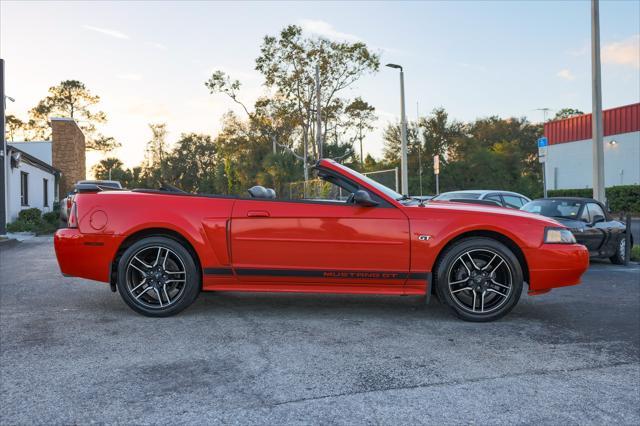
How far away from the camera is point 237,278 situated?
502cm

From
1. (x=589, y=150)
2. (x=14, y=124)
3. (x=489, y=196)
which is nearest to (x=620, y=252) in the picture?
(x=489, y=196)

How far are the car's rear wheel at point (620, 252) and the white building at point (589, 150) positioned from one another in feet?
70.7

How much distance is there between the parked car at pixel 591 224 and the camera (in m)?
9.62

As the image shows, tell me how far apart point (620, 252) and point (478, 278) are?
653cm

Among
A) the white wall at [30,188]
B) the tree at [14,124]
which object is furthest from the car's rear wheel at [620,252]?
the tree at [14,124]

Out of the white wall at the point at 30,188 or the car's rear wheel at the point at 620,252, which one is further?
the white wall at the point at 30,188

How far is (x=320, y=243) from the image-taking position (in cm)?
489

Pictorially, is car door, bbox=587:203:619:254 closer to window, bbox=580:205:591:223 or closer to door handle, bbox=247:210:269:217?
window, bbox=580:205:591:223

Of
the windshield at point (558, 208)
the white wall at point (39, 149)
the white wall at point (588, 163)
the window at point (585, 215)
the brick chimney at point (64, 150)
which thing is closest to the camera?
the window at point (585, 215)

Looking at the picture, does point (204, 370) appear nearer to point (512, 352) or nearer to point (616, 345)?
point (512, 352)

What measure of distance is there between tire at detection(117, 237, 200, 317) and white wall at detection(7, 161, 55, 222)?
19.4 metres

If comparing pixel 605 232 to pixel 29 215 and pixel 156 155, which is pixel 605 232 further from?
pixel 156 155

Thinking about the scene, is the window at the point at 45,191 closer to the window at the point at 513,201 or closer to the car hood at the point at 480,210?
the window at the point at 513,201

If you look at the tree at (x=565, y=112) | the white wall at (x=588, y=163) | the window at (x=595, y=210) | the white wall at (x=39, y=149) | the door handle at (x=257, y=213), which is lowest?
the window at (x=595, y=210)
